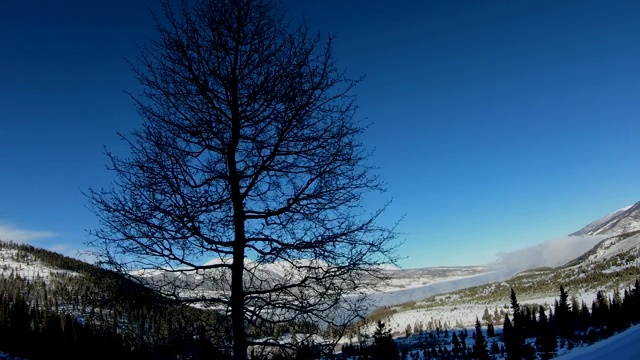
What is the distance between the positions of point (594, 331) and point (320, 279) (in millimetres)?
128217

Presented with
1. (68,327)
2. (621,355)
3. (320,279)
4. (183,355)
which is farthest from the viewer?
(68,327)

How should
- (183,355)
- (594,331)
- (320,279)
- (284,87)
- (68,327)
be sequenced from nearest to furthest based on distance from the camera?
1. (183,355)
2. (320,279)
3. (284,87)
4. (68,327)
5. (594,331)

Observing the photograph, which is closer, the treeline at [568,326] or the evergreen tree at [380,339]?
the evergreen tree at [380,339]

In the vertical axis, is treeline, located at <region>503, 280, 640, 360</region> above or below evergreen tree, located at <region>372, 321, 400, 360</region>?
below

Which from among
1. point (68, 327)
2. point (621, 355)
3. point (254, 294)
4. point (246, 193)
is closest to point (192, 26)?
point (246, 193)

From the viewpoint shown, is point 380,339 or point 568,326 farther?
point 568,326

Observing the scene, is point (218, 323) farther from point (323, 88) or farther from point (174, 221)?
point (323, 88)

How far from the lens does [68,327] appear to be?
3327 inches

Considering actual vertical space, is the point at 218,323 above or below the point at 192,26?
below

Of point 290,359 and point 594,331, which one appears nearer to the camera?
point 290,359

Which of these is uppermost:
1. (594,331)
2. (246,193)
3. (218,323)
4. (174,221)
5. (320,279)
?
(246,193)

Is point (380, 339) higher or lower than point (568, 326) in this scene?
higher

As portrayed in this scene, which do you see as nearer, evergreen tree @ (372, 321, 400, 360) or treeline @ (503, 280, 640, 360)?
evergreen tree @ (372, 321, 400, 360)

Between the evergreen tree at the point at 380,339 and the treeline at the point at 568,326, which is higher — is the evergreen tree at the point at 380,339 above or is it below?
above
